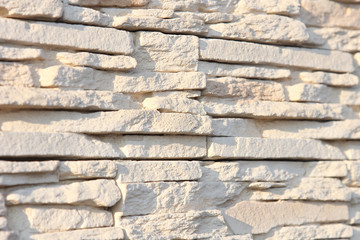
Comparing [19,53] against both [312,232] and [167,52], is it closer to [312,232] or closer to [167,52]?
[167,52]

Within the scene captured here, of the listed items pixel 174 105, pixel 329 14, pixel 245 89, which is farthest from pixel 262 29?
pixel 174 105

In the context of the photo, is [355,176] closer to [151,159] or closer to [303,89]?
[303,89]

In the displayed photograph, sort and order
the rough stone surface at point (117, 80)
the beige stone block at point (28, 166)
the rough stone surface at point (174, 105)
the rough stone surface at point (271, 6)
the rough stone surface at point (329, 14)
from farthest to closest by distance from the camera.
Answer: the rough stone surface at point (329, 14) → the rough stone surface at point (271, 6) → the rough stone surface at point (174, 105) → the rough stone surface at point (117, 80) → the beige stone block at point (28, 166)

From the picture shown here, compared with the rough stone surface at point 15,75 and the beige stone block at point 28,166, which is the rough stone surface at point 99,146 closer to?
the beige stone block at point 28,166

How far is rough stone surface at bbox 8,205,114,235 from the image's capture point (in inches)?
56.6

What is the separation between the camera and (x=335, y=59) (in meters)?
2.01

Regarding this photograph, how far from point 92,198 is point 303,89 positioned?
869mm

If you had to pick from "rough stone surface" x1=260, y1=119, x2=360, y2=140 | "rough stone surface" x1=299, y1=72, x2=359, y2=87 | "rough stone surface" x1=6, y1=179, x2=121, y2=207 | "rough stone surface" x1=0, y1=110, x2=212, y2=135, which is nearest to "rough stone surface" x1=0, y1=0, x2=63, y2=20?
"rough stone surface" x1=0, y1=110, x2=212, y2=135

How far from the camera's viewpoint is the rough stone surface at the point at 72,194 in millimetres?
1430

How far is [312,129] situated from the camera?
76.0 inches

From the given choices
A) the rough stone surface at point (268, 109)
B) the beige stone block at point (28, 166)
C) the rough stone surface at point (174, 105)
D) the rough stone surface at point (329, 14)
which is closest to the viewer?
the beige stone block at point (28, 166)

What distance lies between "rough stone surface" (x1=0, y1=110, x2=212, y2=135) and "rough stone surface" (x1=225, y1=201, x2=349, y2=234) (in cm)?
30

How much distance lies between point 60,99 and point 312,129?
93 cm

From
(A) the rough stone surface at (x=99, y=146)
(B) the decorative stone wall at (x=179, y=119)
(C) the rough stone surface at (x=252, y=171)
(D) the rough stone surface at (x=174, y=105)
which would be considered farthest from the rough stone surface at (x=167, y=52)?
(C) the rough stone surface at (x=252, y=171)
